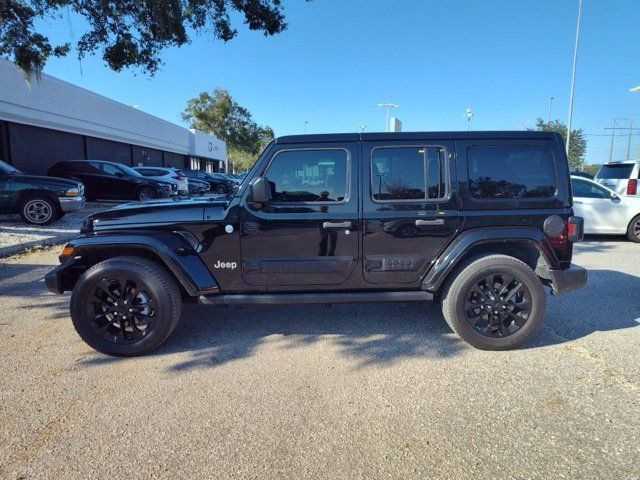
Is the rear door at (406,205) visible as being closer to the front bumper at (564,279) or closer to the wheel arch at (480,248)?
the wheel arch at (480,248)

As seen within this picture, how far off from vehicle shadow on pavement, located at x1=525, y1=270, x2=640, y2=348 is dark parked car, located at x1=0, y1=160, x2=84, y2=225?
10556 millimetres

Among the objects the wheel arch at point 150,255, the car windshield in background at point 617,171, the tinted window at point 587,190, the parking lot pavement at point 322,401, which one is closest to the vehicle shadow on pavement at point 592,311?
the parking lot pavement at point 322,401

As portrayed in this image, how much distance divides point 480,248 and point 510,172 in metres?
0.75

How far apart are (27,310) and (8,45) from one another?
29.2 feet

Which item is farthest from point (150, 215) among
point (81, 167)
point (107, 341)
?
point (81, 167)

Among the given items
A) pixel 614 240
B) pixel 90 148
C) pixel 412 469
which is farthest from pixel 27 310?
pixel 90 148

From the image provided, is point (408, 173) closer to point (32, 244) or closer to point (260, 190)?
point (260, 190)

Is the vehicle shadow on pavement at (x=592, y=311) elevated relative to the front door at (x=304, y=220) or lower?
lower

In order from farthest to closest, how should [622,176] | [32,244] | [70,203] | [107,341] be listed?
[622,176], [70,203], [32,244], [107,341]

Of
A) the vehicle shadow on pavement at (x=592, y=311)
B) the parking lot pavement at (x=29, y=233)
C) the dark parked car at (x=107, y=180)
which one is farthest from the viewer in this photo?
the dark parked car at (x=107, y=180)

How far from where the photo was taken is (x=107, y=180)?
47.4 ft

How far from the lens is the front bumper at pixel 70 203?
973 centimetres

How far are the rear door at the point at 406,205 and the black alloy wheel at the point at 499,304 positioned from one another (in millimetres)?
520

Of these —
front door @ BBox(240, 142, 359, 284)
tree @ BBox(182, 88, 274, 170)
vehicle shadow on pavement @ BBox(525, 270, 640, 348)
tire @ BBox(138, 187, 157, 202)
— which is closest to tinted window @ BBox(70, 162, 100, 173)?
tire @ BBox(138, 187, 157, 202)
